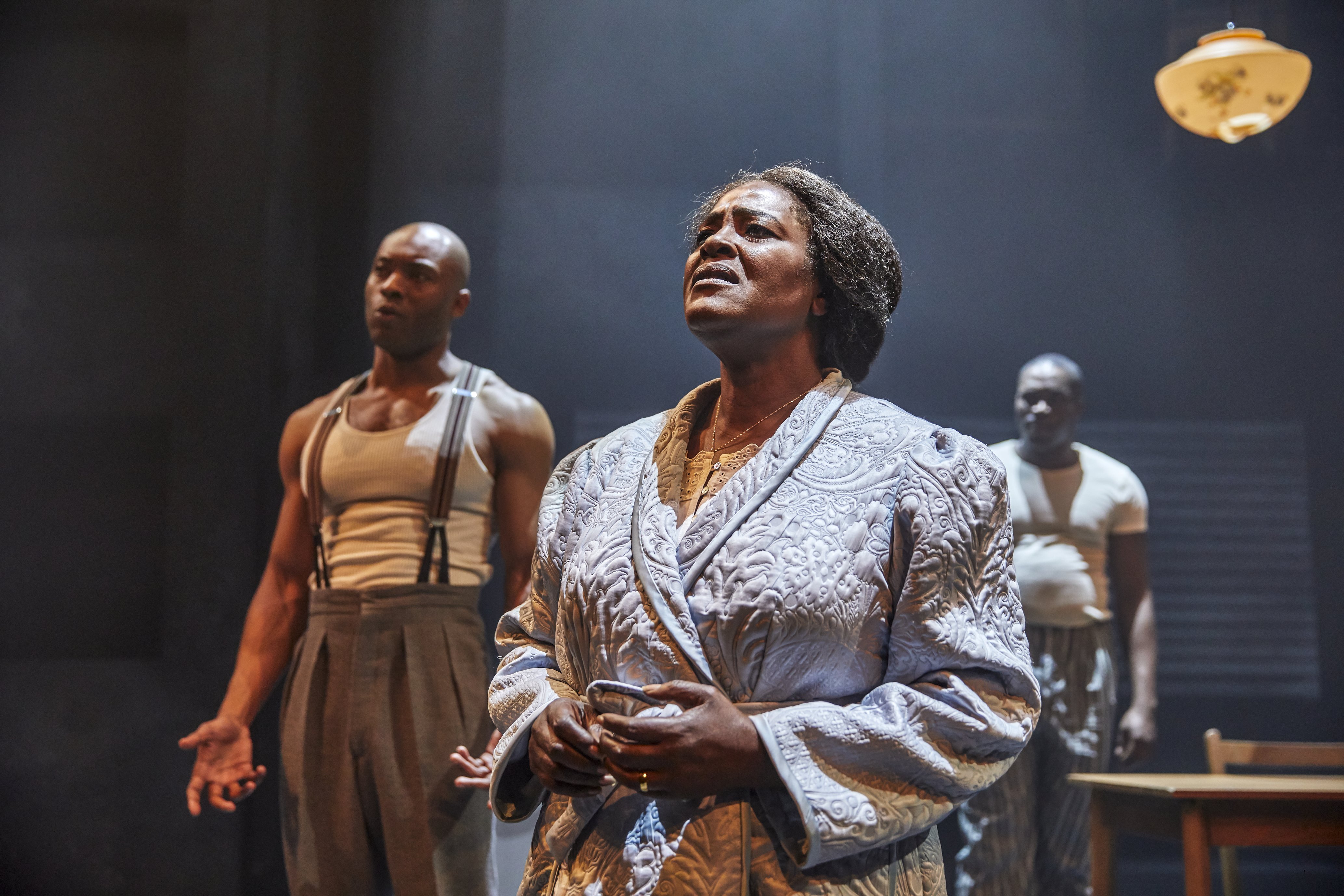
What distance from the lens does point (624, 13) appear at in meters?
4.25

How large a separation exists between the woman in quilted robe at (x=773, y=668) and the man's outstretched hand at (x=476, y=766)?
667 mm

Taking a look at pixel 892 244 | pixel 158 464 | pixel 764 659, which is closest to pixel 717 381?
pixel 892 244

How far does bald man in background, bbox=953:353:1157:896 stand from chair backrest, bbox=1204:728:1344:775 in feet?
1.02

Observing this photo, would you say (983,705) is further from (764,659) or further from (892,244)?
(892,244)

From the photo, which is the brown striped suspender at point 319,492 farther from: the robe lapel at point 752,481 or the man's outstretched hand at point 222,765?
the robe lapel at point 752,481

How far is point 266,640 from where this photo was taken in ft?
8.55

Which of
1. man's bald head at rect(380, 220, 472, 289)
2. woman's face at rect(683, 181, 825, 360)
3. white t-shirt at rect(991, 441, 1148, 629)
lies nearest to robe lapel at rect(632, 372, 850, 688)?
woman's face at rect(683, 181, 825, 360)

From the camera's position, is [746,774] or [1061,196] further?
[1061,196]

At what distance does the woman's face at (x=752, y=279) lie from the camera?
1523mm

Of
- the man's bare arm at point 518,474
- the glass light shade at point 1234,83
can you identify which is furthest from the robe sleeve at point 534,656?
the glass light shade at point 1234,83

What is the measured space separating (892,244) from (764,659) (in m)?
0.70

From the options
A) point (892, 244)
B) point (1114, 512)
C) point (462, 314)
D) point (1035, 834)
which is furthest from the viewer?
point (1114, 512)

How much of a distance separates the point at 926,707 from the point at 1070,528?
250 centimetres

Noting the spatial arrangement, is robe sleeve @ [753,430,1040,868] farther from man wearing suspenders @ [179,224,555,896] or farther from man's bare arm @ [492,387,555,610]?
man's bare arm @ [492,387,555,610]
